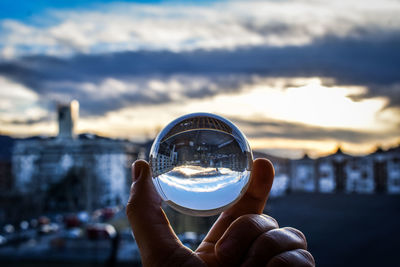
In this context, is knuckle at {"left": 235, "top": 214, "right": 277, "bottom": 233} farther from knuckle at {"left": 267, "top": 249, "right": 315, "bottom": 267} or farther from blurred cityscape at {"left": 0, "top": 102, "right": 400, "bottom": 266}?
blurred cityscape at {"left": 0, "top": 102, "right": 400, "bottom": 266}

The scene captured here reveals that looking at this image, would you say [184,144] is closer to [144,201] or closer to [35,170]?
[144,201]

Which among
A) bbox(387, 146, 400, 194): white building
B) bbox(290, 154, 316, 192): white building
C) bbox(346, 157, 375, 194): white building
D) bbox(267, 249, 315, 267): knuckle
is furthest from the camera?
bbox(290, 154, 316, 192): white building

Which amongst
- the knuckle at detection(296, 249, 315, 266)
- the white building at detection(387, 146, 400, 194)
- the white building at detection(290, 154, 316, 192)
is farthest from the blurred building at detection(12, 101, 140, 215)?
the knuckle at detection(296, 249, 315, 266)

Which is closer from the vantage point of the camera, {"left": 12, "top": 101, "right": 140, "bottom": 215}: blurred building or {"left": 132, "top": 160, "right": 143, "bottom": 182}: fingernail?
{"left": 132, "top": 160, "right": 143, "bottom": 182}: fingernail

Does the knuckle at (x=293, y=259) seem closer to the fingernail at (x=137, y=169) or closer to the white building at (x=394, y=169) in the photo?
the fingernail at (x=137, y=169)

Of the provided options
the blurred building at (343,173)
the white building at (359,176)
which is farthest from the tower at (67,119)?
the white building at (359,176)

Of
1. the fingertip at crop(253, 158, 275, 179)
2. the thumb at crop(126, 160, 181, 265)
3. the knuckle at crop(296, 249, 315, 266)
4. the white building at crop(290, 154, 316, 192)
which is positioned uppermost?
the fingertip at crop(253, 158, 275, 179)

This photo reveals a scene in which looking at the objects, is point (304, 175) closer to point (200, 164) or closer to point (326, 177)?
point (326, 177)
